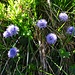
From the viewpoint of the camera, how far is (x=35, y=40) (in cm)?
155

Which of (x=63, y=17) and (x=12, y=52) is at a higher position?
(x=63, y=17)

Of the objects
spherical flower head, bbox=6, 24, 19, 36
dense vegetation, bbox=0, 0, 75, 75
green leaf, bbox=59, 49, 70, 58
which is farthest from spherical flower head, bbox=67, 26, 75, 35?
spherical flower head, bbox=6, 24, 19, 36

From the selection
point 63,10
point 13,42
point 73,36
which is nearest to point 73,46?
point 73,36

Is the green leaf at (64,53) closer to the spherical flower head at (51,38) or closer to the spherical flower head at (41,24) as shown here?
the spherical flower head at (51,38)

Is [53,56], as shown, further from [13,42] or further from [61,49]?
[13,42]

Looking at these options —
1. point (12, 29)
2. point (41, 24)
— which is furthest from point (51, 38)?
point (12, 29)

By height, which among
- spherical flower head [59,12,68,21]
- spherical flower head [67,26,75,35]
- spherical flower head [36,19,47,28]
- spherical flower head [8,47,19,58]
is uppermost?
spherical flower head [59,12,68,21]

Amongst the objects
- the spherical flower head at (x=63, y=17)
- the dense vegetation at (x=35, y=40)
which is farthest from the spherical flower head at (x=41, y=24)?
the spherical flower head at (x=63, y=17)

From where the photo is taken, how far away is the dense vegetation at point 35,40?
1.48 metres

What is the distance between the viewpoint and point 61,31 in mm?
1559

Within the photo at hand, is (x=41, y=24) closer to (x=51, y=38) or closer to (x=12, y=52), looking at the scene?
(x=51, y=38)

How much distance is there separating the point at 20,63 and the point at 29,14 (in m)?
0.29

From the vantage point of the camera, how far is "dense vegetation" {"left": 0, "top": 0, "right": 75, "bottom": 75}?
4.85 ft

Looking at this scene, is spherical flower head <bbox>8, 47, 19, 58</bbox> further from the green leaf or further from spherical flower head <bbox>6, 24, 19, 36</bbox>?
the green leaf
